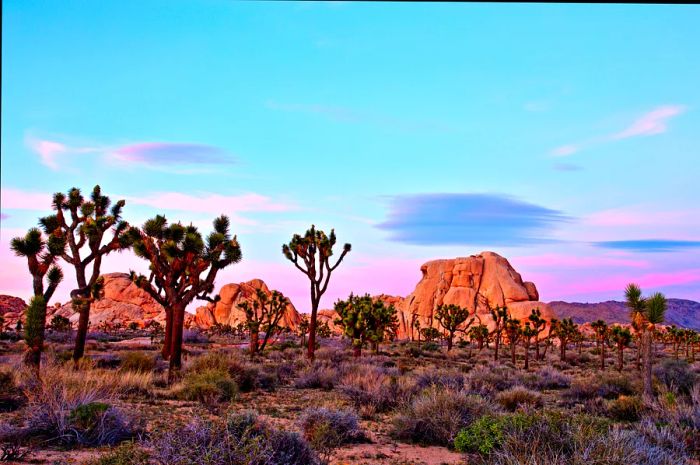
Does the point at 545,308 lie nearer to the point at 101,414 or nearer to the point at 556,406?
the point at 556,406

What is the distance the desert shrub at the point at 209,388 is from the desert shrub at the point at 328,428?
4637 millimetres

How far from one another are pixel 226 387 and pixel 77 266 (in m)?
13.3

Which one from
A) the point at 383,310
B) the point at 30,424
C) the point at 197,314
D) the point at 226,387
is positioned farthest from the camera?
the point at 197,314

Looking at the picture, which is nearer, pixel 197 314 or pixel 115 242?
pixel 115 242

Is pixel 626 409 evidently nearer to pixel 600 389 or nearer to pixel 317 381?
pixel 600 389

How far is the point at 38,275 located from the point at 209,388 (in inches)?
447

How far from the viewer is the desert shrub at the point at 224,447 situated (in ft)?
18.1

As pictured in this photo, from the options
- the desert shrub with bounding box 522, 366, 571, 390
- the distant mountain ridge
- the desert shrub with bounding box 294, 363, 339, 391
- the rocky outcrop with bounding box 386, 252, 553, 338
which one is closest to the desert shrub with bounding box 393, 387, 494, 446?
the desert shrub with bounding box 294, 363, 339, 391

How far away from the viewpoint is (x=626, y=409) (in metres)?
14.1

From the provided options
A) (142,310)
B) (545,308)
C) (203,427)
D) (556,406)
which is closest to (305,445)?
(203,427)

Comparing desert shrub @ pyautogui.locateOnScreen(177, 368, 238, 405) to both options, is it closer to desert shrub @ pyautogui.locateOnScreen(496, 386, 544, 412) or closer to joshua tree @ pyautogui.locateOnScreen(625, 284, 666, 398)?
desert shrub @ pyautogui.locateOnScreen(496, 386, 544, 412)

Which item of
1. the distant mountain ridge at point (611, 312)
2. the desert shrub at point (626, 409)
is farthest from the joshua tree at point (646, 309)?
the distant mountain ridge at point (611, 312)

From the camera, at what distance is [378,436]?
35.9 feet

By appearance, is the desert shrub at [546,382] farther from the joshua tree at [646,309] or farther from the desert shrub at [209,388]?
the desert shrub at [209,388]
